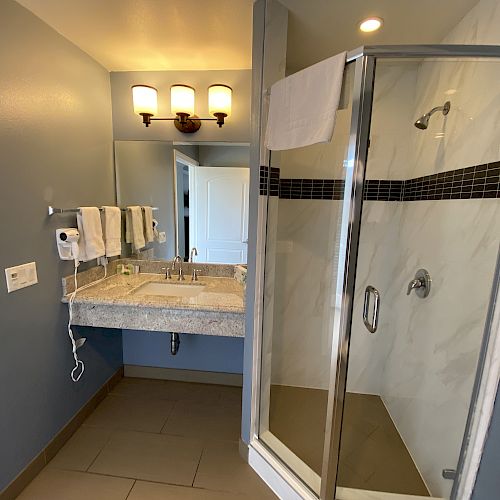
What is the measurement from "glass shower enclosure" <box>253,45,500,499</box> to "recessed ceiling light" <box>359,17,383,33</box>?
0.77 ft

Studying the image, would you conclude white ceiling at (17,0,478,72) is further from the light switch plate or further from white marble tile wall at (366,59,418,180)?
the light switch plate

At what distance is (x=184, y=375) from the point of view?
2.46 m

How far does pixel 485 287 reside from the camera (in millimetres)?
1225

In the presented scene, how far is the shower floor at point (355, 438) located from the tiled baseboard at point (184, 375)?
0.48 m

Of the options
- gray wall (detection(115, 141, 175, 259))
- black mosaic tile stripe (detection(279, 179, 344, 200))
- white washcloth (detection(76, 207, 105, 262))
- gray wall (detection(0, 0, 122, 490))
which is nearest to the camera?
gray wall (detection(0, 0, 122, 490))

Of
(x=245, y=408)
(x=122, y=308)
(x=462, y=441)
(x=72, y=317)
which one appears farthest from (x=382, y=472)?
(x=72, y=317)

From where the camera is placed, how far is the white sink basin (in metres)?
2.11

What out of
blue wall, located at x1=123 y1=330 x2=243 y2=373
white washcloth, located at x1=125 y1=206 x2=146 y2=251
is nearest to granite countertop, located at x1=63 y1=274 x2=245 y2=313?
white washcloth, located at x1=125 y1=206 x2=146 y2=251

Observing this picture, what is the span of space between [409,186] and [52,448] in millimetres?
2718

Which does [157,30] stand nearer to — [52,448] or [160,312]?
[160,312]

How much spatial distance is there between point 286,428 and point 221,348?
794mm

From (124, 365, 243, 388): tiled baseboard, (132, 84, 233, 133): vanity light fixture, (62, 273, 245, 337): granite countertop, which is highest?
(132, 84, 233, 133): vanity light fixture

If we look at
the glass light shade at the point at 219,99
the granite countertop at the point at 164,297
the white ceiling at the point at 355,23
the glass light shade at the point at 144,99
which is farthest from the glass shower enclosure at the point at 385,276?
the glass light shade at the point at 144,99

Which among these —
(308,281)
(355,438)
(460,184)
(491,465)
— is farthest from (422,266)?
(355,438)
